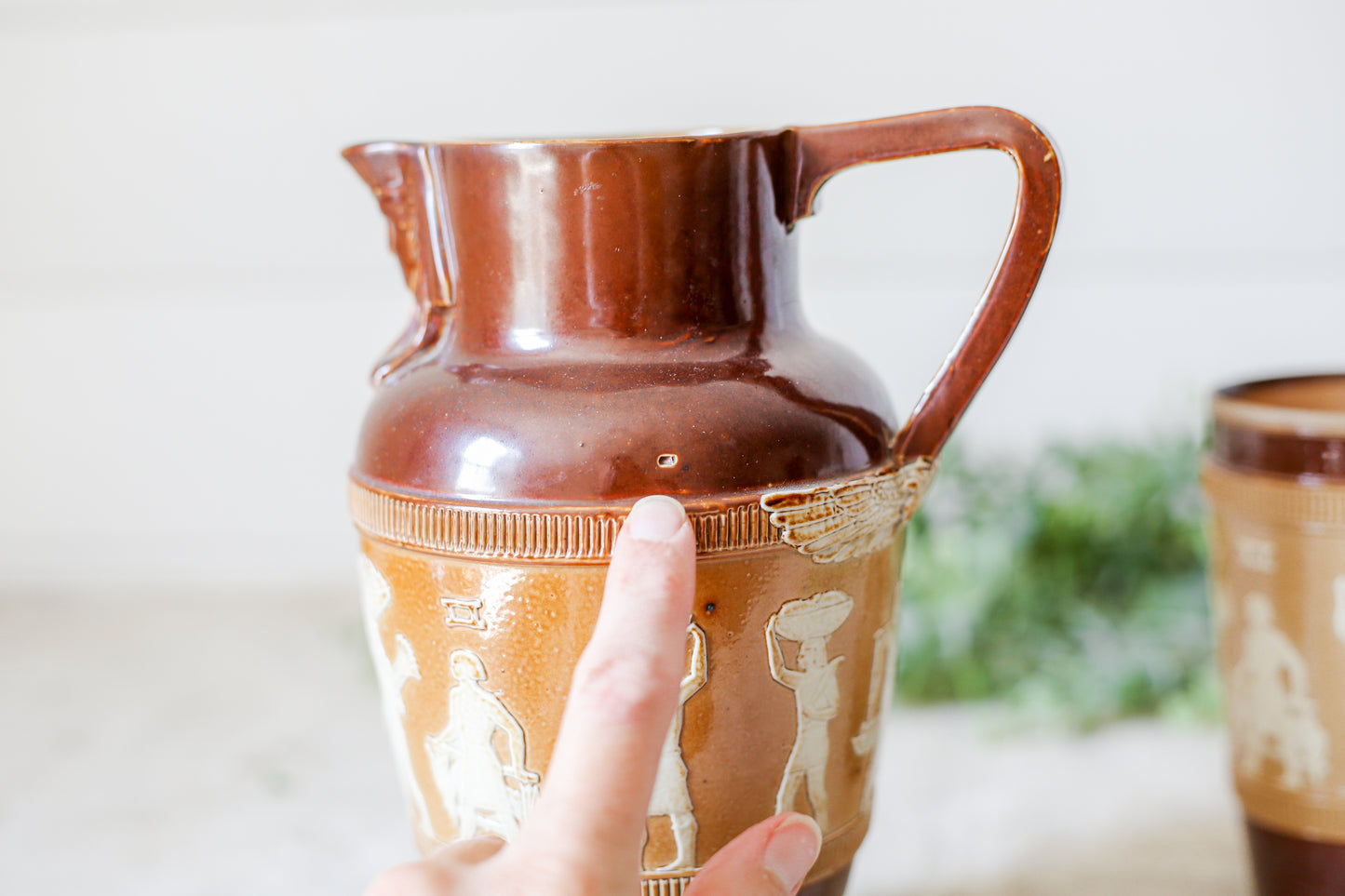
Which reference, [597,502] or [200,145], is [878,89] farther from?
[597,502]

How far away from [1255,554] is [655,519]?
1.16 ft

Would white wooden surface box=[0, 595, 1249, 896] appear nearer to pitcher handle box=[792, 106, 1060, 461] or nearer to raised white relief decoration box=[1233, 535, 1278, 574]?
raised white relief decoration box=[1233, 535, 1278, 574]

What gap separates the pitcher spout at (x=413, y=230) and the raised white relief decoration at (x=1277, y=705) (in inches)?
17.2

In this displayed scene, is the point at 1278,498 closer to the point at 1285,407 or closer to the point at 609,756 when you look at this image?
the point at 1285,407

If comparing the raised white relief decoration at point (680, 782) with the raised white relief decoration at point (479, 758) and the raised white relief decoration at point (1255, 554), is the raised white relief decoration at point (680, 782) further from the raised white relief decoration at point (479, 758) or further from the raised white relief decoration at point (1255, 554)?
the raised white relief decoration at point (1255, 554)

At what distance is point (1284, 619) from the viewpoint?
621 mm

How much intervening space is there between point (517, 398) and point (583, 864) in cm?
20

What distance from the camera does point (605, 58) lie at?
123cm

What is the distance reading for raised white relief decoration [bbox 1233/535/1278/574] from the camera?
0.62 metres

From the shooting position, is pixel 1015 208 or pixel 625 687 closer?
pixel 625 687

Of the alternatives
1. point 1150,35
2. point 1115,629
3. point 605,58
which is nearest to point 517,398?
point 1115,629

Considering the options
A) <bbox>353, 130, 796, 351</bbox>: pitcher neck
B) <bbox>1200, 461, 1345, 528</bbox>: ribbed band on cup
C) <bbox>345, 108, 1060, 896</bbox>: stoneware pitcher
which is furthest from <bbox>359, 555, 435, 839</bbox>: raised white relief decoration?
<bbox>1200, 461, 1345, 528</bbox>: ribbed band on cup

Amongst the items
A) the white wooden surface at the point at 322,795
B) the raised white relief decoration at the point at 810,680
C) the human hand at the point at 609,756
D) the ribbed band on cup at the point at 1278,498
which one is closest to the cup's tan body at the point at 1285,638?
the ribbed band on cup at the point at 1278,498

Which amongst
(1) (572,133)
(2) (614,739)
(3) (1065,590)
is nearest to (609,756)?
(2) (614,739)
